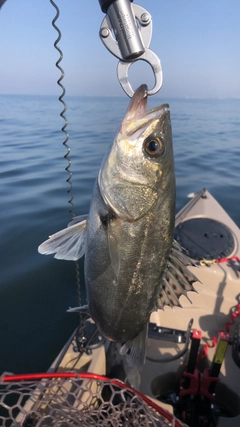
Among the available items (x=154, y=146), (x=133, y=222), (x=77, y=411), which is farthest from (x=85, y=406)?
(x=154, y=146)

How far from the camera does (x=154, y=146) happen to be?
1.76m

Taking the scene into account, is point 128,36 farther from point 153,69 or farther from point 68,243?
point 68,243

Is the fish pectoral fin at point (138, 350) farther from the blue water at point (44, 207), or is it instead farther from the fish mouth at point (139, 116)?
the blue water at point (44, 207)

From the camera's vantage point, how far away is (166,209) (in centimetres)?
183

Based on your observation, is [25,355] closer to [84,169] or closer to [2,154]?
[84,169]

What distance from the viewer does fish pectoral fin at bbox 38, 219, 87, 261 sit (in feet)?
6.25

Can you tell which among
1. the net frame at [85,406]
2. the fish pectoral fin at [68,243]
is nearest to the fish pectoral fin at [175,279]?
the fish pectoral fin at [68,243]

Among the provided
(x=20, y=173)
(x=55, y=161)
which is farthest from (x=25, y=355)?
(x=55, y=161)

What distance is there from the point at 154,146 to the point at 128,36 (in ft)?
1.96

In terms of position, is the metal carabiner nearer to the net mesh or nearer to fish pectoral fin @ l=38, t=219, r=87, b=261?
fish pectoral fin @ l=38, t=219, r=87, b=261

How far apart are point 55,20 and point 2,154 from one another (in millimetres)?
Answer: 13438

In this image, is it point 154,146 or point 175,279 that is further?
point 175,279

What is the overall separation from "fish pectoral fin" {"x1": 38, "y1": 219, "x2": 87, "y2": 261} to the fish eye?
0.65 meters

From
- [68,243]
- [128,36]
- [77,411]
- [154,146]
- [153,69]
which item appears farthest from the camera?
[77,411]
